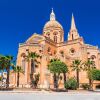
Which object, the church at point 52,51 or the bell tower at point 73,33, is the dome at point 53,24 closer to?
the church at point 52,51

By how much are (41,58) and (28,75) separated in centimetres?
577

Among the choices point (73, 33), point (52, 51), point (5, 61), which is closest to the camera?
point (5, 61)

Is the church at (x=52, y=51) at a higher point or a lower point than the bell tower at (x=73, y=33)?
lower

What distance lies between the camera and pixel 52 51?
2776 inches

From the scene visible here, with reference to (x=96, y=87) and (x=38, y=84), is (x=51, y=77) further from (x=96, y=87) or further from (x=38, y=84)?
(x=96, y=87)

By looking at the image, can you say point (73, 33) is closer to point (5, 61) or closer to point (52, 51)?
point (52, 51)

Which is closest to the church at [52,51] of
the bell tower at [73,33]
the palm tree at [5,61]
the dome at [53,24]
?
the dome at [53,24]

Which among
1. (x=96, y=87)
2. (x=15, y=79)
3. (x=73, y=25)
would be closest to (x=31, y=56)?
(x=15, y=79)

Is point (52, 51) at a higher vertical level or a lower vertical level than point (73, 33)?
lower

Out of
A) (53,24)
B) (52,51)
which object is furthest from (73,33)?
(52,51)

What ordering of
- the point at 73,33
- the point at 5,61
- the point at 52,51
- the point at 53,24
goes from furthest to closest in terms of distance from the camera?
1. the point at 73,33
2. the point at 53,24
3. the point at 52,51
4. the point at 5,61

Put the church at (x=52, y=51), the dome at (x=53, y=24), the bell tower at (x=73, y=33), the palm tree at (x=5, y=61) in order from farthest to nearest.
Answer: the bell tower at (x=73, y=33) < the dome at (x=53, y=24) < the church at (x=52, y=51) < the palm tree at (x=5, y=61)

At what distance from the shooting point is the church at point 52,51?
6181 cm

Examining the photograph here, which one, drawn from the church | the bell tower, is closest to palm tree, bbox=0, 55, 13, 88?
the church
